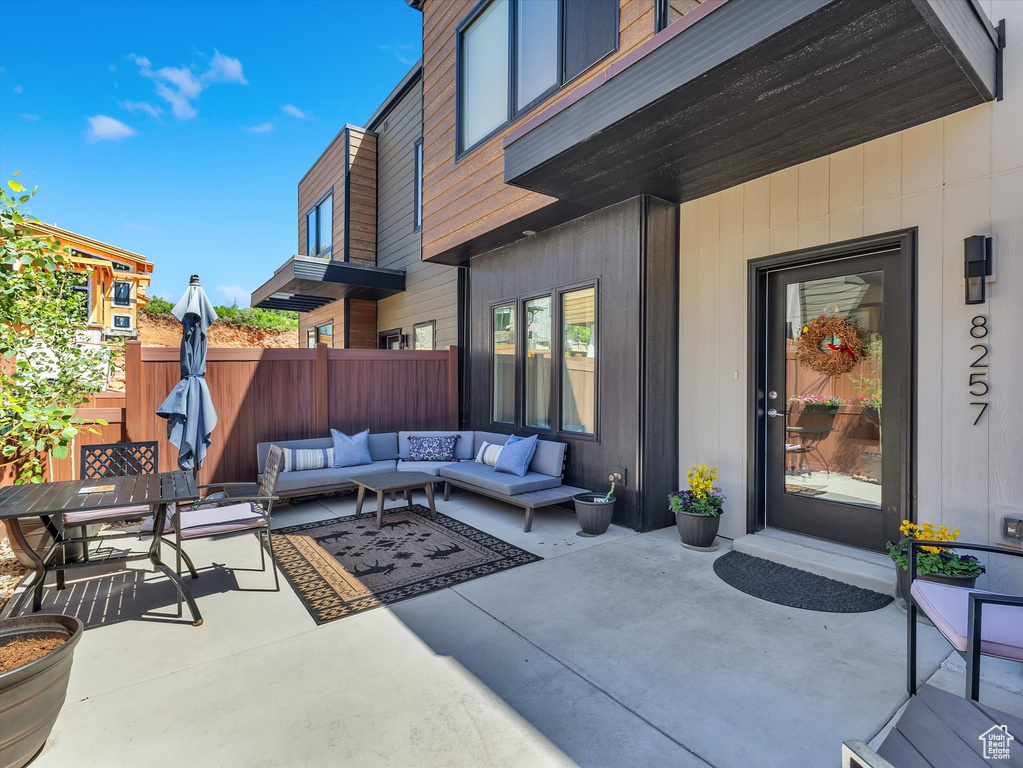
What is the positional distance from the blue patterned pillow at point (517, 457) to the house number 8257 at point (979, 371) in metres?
3.53

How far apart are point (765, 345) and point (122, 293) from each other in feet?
38.0

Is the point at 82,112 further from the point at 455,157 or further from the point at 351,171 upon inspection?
the point at 455,157

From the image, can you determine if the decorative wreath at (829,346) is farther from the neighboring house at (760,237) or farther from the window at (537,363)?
the window at (537,363)

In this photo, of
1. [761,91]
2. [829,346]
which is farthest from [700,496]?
[761,91]

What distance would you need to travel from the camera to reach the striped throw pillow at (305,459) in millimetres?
5543

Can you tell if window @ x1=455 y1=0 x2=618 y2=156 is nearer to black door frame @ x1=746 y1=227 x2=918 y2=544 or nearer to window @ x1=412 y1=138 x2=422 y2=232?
black door frame @ x1=746 y1=227 x2=918 y2=544

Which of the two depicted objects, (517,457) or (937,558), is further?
(517,457)

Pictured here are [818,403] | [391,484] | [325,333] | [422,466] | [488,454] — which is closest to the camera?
[818,403]

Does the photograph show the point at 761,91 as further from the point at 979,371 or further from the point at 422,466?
the point at 422,466

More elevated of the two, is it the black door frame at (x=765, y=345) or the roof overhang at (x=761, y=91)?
the roof overhang at (x=761, y=91)

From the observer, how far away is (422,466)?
19.7 ft

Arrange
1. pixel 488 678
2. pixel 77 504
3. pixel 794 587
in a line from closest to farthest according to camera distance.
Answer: pixel 488 678 → pixel 77 504 → pixel 794 587

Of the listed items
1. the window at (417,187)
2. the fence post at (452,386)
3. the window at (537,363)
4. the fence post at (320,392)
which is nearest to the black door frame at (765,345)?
the window at (537,363)

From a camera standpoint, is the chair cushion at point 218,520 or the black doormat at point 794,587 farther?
the chair cushion at point 218,520
